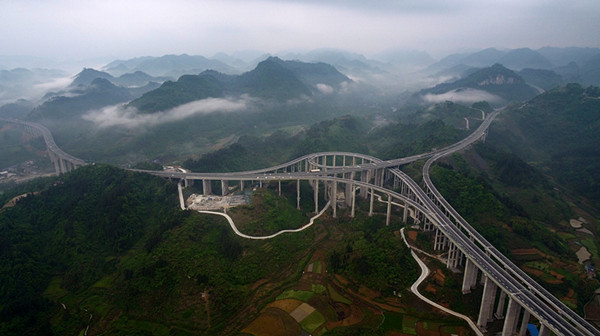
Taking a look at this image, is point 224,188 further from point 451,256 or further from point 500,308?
point 500,308

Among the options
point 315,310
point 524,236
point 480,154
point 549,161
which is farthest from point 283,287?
point 549,161

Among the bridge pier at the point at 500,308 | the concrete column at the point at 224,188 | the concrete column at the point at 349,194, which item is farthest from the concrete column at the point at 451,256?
the concrete column at the point at 224,188

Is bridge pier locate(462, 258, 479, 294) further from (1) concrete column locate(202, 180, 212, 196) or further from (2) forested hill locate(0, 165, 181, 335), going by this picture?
(1) concrete column locate(202, 180, 212, 196)

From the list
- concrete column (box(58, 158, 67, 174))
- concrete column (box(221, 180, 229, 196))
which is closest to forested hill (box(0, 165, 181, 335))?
concrete column (box(221, 180, 229, 196))

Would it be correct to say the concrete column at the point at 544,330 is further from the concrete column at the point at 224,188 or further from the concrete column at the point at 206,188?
the concrete column at the point at 206,188

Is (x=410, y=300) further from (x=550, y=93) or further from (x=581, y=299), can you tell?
(x=550, y=93)
